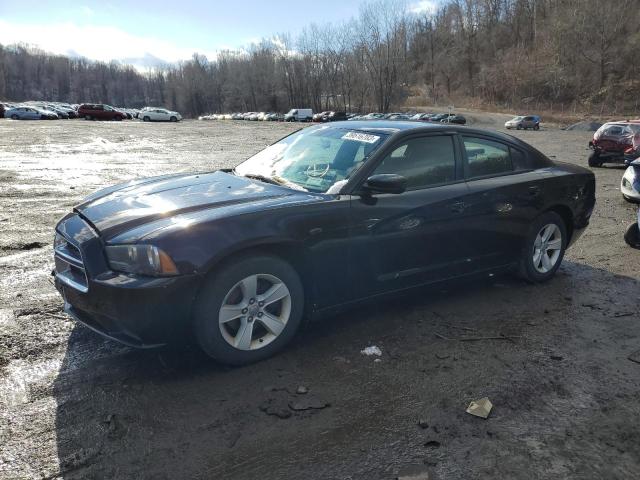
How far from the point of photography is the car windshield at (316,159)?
13.0 feet

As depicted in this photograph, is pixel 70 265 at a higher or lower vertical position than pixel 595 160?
higher

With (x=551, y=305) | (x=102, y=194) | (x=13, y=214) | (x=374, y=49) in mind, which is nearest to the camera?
(x=102, y=194)

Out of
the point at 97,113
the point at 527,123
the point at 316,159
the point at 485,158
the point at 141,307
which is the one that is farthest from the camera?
the point at 97,113

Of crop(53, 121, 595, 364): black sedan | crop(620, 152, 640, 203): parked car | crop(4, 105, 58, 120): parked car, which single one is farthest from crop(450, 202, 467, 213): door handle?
crop(4, 105, 58, 120): parked car

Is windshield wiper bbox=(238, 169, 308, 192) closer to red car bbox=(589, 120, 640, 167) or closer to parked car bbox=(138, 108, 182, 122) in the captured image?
red car bbox=(589, 120, 640, 167)

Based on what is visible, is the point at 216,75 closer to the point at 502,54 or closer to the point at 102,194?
the point at 502,54

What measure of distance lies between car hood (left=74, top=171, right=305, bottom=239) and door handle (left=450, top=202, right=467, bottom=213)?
4.55 feet

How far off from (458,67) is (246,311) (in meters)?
102

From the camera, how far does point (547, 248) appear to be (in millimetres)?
5215

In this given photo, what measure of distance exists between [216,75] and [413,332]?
5355 inches

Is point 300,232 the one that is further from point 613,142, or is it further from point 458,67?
point 458,67

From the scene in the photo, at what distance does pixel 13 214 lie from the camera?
312 inches

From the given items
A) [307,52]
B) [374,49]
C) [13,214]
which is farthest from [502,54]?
[13,214]

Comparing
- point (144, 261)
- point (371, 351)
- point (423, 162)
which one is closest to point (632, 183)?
point (423, 162)
